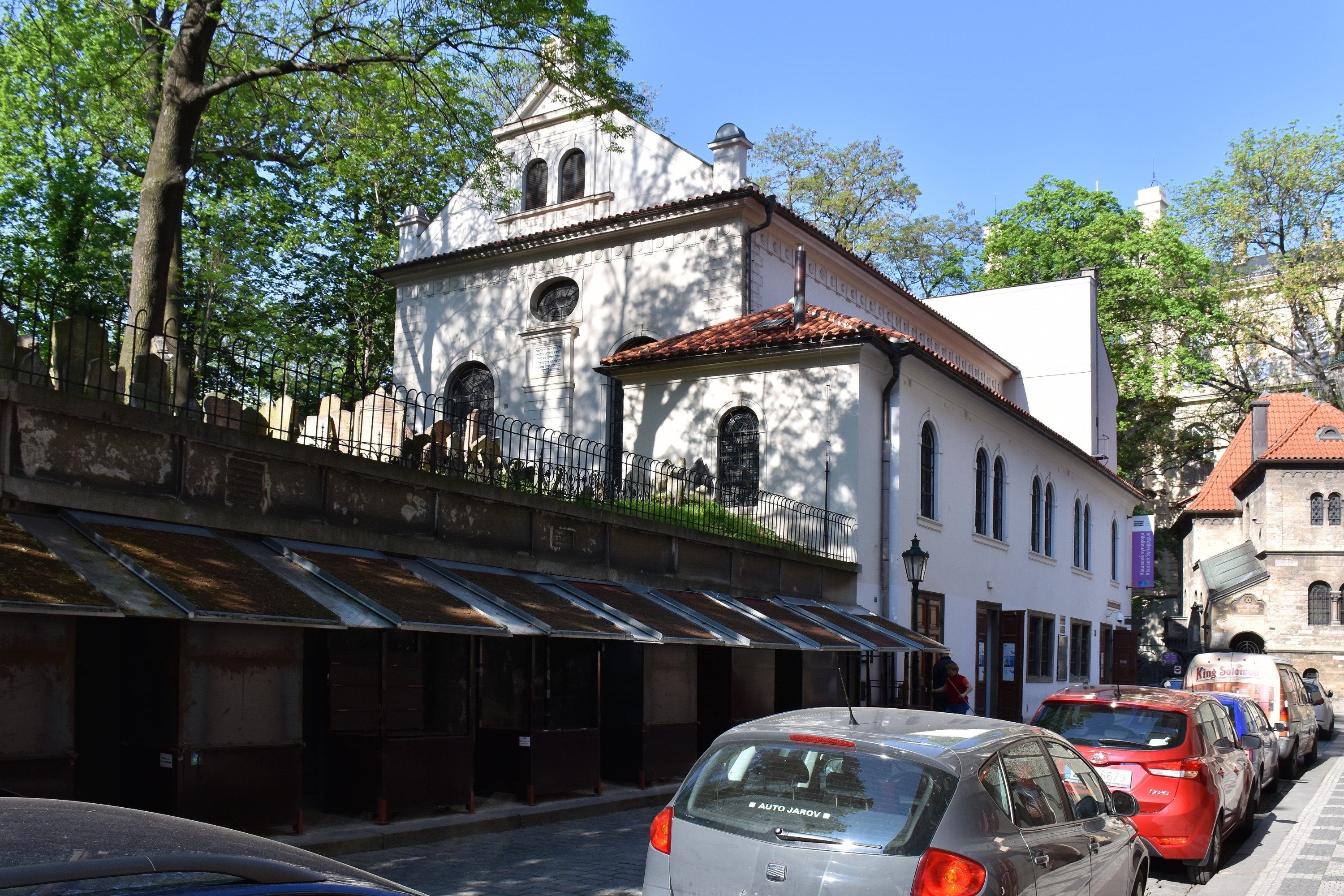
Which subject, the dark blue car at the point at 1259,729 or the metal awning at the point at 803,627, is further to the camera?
the metal awning at the point at 803,627

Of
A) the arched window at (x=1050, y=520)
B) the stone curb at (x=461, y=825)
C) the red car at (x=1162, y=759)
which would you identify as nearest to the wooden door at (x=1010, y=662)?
the arched window at (x=1050, y=520)

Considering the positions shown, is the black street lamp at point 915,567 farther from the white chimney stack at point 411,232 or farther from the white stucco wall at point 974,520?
the white chimney stack at point 411,232

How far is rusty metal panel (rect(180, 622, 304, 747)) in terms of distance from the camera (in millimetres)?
9062

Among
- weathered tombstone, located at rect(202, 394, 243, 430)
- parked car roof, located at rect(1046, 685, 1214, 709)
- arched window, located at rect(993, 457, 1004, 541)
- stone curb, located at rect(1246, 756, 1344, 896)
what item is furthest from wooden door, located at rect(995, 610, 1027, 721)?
weathered tombstone, located at rect(202, 394, 243, 430)

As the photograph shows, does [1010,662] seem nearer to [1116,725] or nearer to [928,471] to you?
[928,471]

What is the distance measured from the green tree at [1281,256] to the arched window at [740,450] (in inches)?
1362

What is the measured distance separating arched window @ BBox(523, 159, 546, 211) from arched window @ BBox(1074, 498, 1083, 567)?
18.5m

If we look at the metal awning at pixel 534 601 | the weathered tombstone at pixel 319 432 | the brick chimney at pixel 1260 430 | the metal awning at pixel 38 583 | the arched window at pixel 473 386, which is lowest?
the metal awning at pixel 534 601

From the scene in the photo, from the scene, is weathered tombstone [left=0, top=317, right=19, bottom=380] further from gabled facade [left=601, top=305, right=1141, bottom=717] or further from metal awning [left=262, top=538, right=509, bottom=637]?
gabled facade [left=601, top=305, right=1141, bottom=717]

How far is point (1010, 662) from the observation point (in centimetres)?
2725

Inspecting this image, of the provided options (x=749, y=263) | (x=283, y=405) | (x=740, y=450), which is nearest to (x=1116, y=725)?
(x=283, y=405)

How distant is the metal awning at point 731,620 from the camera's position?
48.2ft

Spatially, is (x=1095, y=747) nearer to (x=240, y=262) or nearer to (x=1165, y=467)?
(x=240, y=262)

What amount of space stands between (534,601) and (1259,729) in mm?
11345
